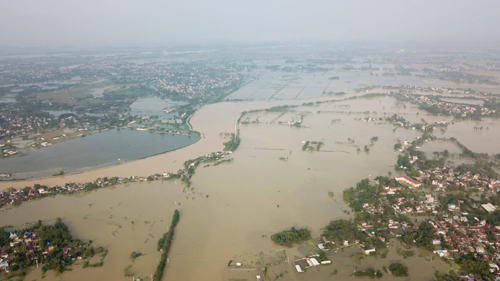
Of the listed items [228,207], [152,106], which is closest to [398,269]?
A: [228,207]

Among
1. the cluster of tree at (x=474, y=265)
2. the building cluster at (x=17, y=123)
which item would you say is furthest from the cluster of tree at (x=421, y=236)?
the building cluster at (x=17, y=123)

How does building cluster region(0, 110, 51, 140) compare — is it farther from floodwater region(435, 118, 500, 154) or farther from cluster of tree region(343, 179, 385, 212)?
floodwater region(435, 118, 500, 154)

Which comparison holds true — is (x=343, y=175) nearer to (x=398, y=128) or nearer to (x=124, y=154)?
(x=398, y=128)

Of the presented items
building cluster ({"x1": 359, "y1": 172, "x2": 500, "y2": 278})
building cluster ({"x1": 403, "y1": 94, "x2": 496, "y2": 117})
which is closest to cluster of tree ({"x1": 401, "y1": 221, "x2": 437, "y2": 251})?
building cluster ({"x1": 359, "y1": 172, "x2": 500, "y2": 278})

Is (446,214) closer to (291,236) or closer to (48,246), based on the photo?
(291,236)

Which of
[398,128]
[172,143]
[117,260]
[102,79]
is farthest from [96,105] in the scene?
[398,128]
